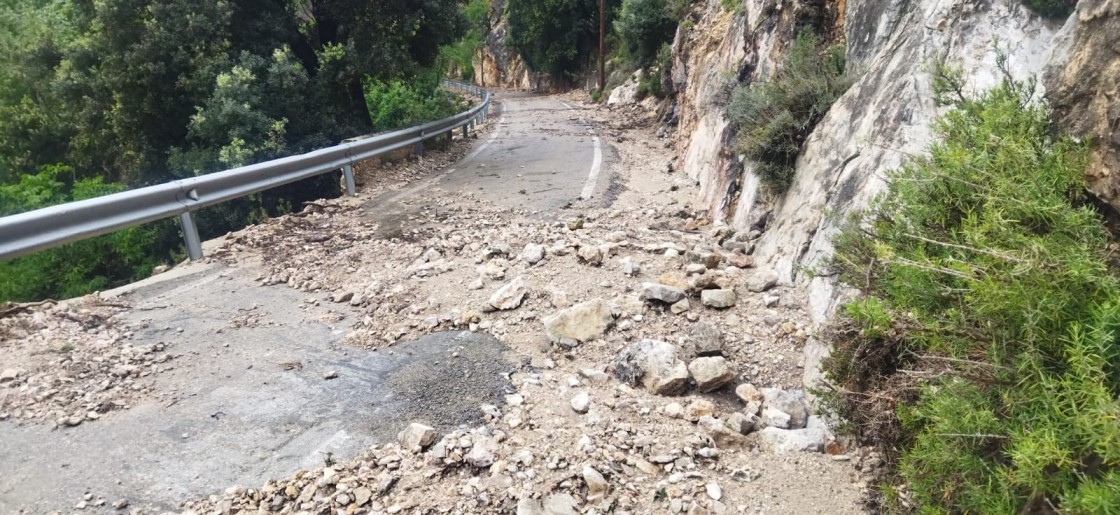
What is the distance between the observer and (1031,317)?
200cm

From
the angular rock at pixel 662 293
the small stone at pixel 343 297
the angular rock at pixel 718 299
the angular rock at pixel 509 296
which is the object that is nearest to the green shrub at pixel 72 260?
the small stone at pixel 343 297

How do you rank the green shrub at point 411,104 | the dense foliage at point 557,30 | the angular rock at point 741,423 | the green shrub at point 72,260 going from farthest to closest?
the dense foliage at point 557,30 < the green shrub at point 411,104 < the green shrub at point 72,260 < the angular rock at point 741,423

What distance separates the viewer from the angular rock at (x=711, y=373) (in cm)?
376

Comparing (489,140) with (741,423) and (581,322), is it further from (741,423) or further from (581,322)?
(741,423)

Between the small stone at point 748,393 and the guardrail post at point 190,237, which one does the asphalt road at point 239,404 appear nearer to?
the guardrail post at point 190,237

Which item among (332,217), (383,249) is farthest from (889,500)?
(332,217)

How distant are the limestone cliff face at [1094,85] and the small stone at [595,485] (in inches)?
91.0

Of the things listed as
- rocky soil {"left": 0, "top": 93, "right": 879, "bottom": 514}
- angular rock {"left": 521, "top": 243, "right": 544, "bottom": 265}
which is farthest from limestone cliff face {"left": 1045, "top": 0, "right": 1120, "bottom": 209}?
angular rock {"left": 521, "top": 243, "right": 544, "bottom": 265}

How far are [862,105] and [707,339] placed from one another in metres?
2.44

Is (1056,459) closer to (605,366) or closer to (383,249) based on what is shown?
(605,366)

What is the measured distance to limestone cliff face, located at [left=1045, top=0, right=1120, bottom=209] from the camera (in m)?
2.66

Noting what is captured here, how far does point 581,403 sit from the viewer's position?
354 centimetres

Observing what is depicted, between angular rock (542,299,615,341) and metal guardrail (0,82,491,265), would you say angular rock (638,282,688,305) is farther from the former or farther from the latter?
metal guardrail (0,82,491,265)

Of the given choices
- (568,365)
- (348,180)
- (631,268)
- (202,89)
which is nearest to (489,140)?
(202,89)
